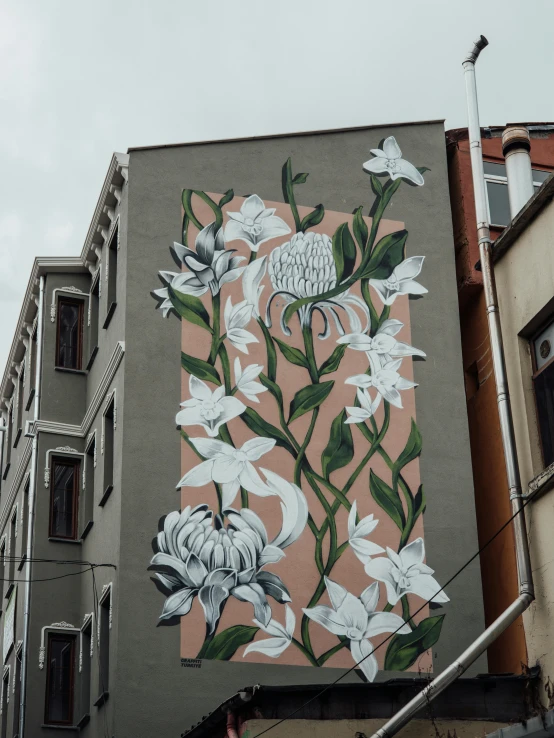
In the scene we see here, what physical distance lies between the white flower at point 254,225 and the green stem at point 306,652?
8.66 metres

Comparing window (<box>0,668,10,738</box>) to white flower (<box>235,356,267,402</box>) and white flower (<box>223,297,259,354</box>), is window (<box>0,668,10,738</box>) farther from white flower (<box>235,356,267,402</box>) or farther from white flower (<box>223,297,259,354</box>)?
white flower (<box>223,297,259,354</box>)

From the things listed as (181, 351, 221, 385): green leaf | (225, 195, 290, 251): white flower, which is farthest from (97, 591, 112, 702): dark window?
(225, 195, 290, 251): white flower

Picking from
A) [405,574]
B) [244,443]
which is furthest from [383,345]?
[405,574]

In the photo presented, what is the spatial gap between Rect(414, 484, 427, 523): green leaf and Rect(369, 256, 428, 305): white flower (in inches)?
173

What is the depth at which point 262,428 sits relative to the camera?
27469 mm

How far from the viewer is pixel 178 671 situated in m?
24.8

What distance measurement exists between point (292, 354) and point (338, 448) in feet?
7.45

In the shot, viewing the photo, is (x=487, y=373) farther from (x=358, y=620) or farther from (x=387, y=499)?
(x=358, y=620)

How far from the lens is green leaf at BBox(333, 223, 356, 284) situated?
96.7 ft

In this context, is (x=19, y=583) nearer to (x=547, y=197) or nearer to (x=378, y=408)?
(x=378, y=408)

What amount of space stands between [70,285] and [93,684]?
10467 millimetres

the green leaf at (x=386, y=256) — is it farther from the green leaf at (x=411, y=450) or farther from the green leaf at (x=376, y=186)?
the green leaf at (x=411, y=450)

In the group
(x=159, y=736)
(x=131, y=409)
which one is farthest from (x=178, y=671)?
(x=131, y=409)

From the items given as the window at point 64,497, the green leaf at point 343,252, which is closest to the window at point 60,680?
the window at point 64,497
